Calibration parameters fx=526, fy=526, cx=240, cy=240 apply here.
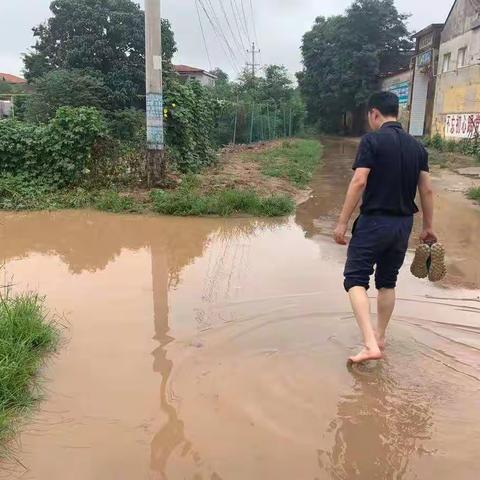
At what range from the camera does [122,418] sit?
287 cm

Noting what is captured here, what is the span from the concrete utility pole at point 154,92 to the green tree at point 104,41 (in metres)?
14.8

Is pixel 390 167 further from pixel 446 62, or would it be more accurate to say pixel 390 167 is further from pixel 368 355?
pixel 446 62

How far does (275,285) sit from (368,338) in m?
1.87

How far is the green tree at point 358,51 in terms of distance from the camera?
3750 centimetres

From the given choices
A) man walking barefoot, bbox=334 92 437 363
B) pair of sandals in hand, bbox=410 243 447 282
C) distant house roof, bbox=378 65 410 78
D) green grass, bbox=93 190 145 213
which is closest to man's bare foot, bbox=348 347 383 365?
man walking barefoot, bbox=334 92 437 363

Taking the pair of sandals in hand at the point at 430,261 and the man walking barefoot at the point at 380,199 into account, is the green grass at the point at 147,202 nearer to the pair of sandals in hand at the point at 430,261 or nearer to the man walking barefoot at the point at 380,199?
the pair of sandals in hand at the point at 430,261

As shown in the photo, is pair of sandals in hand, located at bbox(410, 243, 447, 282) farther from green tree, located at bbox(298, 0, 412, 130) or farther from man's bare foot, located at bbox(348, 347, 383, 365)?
green tree, located at bbox(298, 0, 412, 130)

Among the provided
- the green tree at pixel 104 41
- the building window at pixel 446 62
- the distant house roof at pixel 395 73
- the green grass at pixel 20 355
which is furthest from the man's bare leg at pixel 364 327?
the distant house roof at pixel 395 73

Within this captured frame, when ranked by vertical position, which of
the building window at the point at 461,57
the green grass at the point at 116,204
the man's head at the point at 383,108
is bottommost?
the green grass at the point at 116,204

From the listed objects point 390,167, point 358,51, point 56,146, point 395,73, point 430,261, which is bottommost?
point 430,261

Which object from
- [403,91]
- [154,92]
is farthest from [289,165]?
[403,91]

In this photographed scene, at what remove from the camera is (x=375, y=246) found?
3449 mm

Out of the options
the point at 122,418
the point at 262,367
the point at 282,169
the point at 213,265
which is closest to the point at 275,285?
the point at 213,265

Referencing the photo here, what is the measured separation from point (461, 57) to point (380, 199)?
22.7 metres
